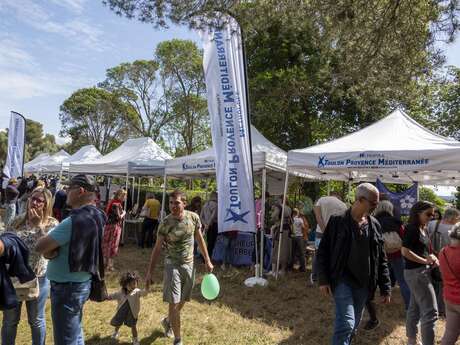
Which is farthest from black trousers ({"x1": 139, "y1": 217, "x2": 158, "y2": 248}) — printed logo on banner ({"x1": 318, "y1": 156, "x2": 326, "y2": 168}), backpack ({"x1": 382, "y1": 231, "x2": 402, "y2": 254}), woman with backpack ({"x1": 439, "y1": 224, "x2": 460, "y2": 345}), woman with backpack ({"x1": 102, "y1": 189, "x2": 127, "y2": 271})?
woman with backpack ({"x1": 439, "y1": 224, "x2": 460, "y2": 345})

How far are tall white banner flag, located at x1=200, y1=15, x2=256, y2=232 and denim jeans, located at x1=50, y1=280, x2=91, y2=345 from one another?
3.99 m

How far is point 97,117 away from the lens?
39500 millimetres

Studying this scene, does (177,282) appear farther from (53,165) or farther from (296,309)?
(53,165)

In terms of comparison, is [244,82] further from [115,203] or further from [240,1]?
[115,203]

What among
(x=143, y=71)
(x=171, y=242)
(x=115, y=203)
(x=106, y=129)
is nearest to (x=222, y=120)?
(x=115, y=203)

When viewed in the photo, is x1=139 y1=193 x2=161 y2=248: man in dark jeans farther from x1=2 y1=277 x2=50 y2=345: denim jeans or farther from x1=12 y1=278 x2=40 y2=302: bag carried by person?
x1=12 y1=278 x2=40 y2=302: bag carried by person

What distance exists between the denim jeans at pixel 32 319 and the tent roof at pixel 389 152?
4822 millimetres

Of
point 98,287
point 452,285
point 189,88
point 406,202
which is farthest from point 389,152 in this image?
point 189,88

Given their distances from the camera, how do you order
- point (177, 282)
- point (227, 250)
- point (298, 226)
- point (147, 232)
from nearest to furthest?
point (177, 282) → point (298, 226) → point (227, 250) → point (147, 232)

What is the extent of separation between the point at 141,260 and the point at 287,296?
408cm

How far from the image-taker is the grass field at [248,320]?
15.0 ft

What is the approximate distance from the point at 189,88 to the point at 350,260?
27.9 meters

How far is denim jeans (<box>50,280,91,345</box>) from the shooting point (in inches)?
106

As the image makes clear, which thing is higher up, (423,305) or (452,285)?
(452,285)
